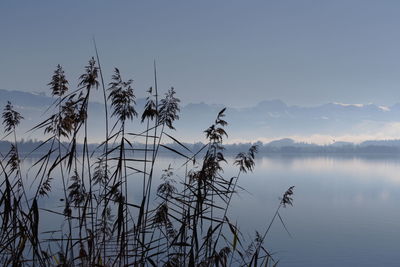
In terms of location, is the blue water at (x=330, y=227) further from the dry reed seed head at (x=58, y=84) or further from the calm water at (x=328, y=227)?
the dry reed seed head at (x=58, y=84)

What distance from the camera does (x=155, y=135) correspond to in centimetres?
439

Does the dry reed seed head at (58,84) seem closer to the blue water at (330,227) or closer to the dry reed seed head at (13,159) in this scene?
the dry reed seed head at (13,159)

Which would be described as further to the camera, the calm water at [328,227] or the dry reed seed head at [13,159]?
the calm water at [328,227]

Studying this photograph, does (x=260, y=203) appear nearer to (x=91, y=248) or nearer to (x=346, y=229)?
(x=346, y=229)

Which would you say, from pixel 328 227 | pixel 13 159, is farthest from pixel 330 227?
pixel 13 159

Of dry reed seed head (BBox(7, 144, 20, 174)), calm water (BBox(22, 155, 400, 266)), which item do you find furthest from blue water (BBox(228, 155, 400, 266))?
dry reed seed head (BBox(7, 144, 20, 174))

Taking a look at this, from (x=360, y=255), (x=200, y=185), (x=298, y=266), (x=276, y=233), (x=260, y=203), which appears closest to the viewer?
(x=200, y=185)

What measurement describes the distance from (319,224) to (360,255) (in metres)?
7.77

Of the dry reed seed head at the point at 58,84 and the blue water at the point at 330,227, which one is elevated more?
the dry reed seed head at the point at 58,84

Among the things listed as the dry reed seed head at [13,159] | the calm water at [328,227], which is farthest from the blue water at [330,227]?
the dry reed seed head at [13,159]

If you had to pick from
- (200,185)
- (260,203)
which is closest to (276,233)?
(260,203)

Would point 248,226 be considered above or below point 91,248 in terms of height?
below

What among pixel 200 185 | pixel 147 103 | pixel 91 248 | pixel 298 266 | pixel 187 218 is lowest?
pixel 298 266

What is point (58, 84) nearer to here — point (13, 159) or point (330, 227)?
point (13, 159)
